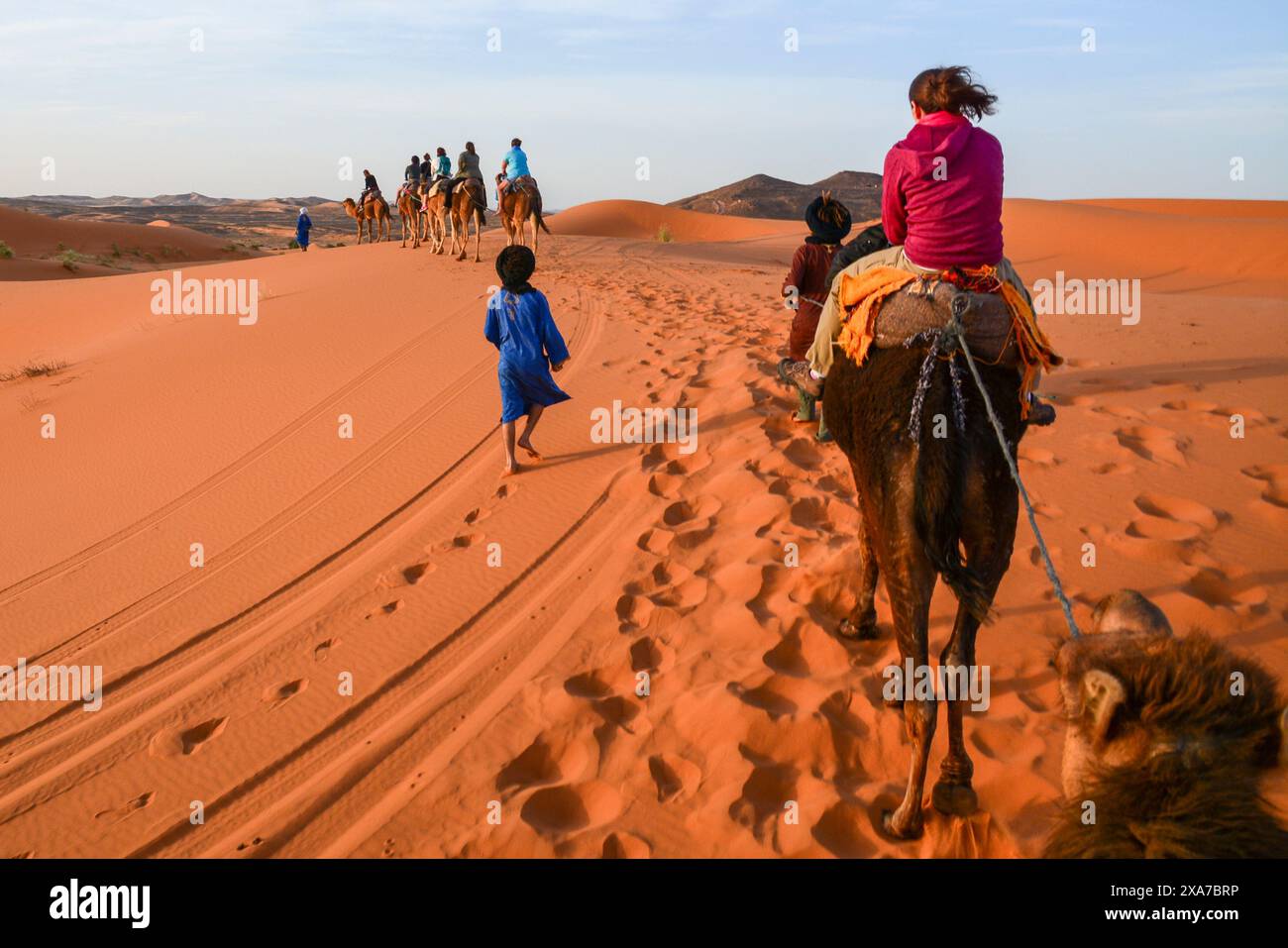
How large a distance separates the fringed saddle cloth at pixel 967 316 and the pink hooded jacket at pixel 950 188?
0.10m

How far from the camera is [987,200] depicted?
3.23 meters

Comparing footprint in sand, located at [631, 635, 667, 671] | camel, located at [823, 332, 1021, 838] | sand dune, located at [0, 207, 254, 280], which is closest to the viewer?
camel, located at [823, 332, 1021, 838]

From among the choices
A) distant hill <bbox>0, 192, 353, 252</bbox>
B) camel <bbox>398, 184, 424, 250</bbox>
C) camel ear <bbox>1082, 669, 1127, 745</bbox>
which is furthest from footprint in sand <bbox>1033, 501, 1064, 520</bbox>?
distant hill <bbox>0, 192, 353, 252</bbox>

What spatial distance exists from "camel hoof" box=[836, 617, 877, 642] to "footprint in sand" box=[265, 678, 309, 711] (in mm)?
2984

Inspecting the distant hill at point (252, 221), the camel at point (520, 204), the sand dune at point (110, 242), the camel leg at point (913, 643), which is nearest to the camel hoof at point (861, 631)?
the camel leg at point (913, 643)

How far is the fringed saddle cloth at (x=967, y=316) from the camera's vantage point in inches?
124

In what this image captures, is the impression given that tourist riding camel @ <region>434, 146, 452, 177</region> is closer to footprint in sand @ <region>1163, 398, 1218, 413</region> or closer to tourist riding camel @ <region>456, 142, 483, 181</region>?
tourist riding camel @ <region>456, 142, 483, 181</region>

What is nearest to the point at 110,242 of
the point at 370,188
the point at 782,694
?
the point at 370,188

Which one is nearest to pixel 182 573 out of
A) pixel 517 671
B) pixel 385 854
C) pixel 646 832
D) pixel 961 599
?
pixel 517 671

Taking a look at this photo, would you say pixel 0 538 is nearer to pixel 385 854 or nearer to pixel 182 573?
pixel 182 573

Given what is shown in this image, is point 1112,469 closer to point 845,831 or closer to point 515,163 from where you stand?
point 845,831

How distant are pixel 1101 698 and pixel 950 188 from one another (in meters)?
2.24

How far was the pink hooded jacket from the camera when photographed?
10.5ft

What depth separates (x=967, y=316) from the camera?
3.14 m
